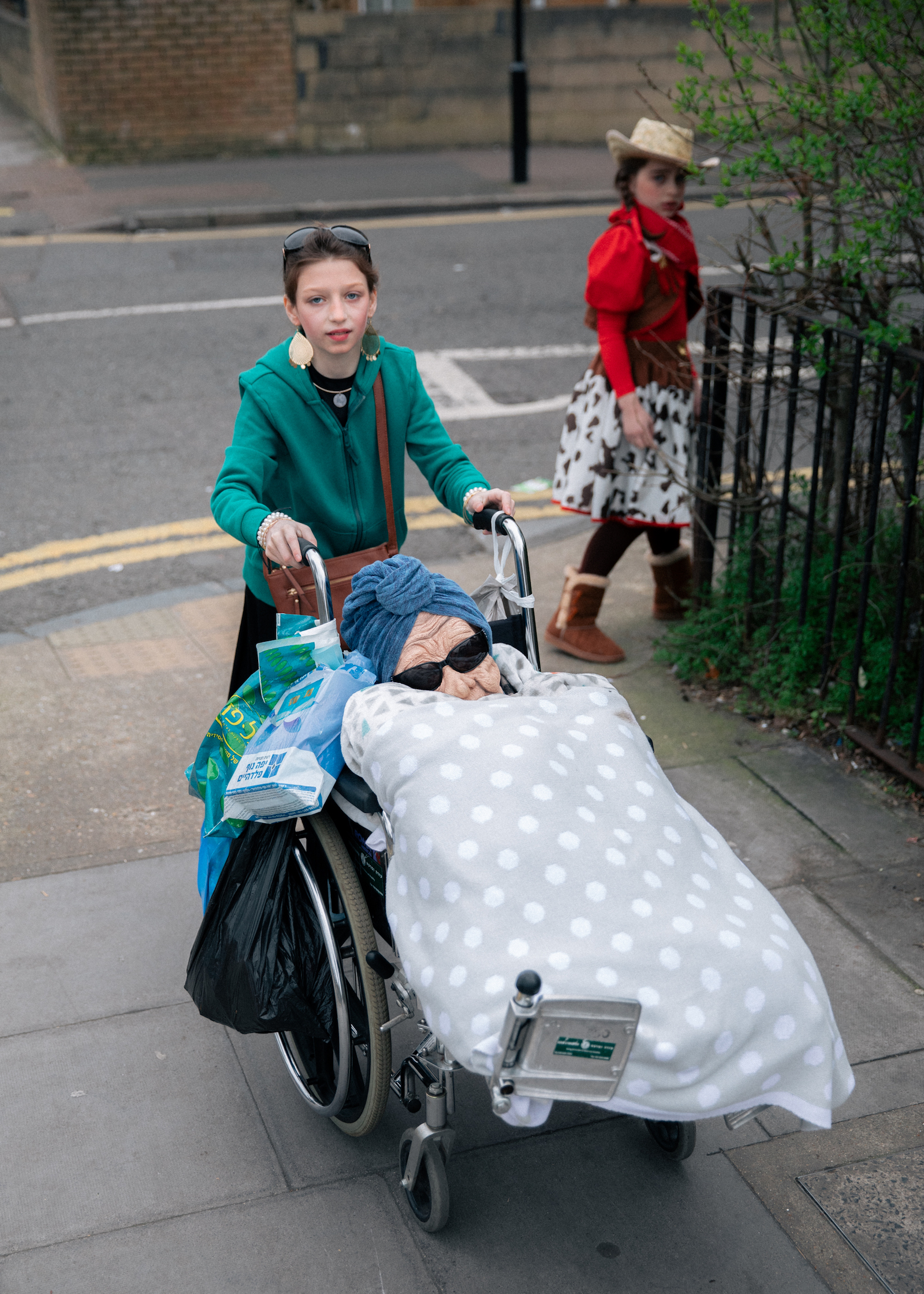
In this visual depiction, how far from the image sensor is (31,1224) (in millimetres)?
2434

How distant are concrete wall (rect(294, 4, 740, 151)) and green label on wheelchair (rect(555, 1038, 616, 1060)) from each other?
16.6m

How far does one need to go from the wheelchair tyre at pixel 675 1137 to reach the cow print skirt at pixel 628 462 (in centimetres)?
249

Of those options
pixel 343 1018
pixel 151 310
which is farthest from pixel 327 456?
pixel 151 310

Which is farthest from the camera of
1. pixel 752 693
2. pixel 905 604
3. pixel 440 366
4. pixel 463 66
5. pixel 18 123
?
pixel 18 123

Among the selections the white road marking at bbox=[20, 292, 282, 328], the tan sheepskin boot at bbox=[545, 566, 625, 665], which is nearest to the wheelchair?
the tan sheepskin boot at bbox=[545, 566, 625, 665]

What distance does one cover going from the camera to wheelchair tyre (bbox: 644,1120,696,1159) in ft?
8.10

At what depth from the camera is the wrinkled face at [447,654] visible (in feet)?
7.93

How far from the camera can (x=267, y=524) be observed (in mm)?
2629

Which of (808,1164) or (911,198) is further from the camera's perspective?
(911,198)

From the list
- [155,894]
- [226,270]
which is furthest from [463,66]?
[155,894]

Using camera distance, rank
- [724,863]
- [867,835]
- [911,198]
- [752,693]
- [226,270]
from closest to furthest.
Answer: [724,863] < [911,198] < [867,835] < [752,693] < [226,270]

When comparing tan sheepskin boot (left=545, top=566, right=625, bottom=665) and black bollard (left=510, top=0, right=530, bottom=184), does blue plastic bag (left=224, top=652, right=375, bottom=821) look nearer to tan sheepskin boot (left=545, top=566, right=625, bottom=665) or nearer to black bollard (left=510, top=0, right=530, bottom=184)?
tan sheepskin boot (left=545, top=566, right=625, bottom=665)

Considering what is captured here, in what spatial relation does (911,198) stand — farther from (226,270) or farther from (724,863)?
(226,270)

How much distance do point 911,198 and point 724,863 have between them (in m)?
2.18
